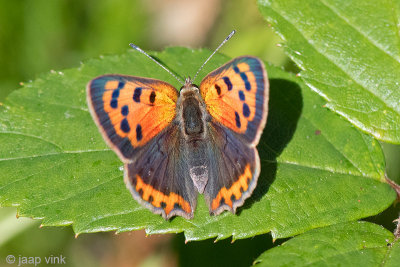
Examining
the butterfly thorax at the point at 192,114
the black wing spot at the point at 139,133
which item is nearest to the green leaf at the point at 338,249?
the butterfly thorax at the point at 192,114

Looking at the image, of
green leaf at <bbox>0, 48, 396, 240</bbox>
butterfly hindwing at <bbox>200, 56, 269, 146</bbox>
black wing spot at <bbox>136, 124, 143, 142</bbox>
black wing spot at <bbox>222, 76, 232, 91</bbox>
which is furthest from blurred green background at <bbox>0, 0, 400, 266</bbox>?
black wing spot at <bbox>222, 76, 232, 91</bbox>

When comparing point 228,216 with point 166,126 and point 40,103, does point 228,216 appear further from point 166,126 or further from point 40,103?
point 40,103

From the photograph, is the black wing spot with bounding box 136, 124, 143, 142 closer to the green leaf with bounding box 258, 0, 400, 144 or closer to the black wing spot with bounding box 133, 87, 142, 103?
the black wing spot with bounding box 133, 87, 142, 103

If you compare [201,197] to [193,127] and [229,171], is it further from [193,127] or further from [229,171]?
[193,127]

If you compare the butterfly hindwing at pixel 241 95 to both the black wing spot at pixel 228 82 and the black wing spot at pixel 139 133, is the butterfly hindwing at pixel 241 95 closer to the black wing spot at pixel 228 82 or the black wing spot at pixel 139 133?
the black wing spot at pixel 228 82

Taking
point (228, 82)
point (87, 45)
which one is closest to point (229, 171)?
point (228, 82)

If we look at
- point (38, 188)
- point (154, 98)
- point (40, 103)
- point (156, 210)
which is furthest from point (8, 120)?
point (156, 210)

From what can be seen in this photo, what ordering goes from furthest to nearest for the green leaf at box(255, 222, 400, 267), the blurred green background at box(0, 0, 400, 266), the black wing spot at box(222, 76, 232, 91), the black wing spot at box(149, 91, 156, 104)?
1. the blurred green background at box(0, 0, 400, 266)
2. the black wing spot at box(149, 91, 156, 104)
3. the black wing spot at box(222, 76, 232, 91)
4. the green leaf at box(255, 222, 400, 267)
